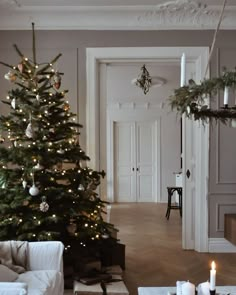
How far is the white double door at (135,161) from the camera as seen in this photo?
1105 centimetres

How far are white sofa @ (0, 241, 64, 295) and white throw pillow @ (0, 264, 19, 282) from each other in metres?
0.03

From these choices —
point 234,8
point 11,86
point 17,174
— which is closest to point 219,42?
point 234,8

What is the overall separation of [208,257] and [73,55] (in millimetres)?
3258

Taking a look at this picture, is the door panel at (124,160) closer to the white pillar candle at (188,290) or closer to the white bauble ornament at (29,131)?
the white bauble ornament at (29,131)

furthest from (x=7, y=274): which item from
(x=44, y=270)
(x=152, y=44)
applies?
(x=152, y=44)

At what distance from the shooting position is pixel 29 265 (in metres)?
3.56

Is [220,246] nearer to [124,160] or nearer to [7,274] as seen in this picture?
[7,274]

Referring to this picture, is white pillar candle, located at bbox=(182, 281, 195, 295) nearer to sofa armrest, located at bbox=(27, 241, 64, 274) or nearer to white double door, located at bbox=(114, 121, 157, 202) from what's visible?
sofa armrest, located at bbox=(27, 241, 64, 274)

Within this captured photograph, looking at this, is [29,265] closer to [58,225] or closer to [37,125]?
[58,225]

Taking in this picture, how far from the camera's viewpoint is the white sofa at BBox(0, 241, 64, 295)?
3.11 m

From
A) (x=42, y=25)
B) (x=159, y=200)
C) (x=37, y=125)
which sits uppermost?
(x=42, y=25)

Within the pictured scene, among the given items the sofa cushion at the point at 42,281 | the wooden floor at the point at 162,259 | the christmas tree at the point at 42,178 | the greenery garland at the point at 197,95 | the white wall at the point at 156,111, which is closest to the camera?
the greenery garland at the point at 197,95

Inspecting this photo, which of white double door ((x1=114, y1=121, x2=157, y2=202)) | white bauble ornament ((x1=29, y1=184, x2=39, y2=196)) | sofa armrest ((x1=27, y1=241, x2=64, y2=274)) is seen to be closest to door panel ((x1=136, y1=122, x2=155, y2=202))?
white double door ((x1=114, y1=121, x2=157, y2=202))

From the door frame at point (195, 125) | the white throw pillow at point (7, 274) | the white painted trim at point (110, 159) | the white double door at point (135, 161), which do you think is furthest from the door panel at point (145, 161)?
the white throw pillow at point (7, 274)
